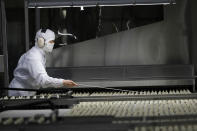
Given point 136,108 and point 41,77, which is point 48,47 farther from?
point 136,108

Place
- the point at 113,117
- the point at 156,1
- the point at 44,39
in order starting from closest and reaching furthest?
the point at 113,117, the point at 156,1, the point at 44,39

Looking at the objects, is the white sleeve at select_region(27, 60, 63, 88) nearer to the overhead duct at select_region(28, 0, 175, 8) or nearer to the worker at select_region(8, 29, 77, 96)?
the worker at select_region(8, 29, 77, 96)

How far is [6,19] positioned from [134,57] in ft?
5.16

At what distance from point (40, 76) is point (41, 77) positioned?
0.07ft

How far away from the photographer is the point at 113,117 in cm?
195

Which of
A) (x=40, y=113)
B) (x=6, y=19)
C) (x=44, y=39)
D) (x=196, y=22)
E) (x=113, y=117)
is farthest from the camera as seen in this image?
(x=6, y=19)

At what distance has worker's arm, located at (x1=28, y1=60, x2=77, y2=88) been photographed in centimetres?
355

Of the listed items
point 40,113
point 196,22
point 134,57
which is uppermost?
point 196,22

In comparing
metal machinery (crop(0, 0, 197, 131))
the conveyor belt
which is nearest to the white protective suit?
metal machinery (crop(0, 0, 197, 131))

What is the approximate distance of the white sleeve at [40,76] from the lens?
3.59 m

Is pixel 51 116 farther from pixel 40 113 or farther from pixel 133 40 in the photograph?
pixel 133 40

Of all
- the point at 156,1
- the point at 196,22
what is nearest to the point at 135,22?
the point at 196,22

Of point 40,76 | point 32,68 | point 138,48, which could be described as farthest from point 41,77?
point 138,48

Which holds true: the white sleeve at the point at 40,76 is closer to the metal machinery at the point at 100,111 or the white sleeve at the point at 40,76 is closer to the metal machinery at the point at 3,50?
the metal machinery at the point at 100,111
